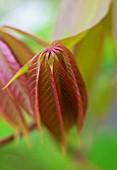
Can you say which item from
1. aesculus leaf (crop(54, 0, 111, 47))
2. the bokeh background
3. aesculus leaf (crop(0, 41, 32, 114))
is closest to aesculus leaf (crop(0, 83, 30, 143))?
aesculus leaf (crop(0, 41, 32, 114))

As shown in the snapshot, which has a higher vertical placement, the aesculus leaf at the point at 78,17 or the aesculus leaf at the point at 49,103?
the aesculus leaf at the point at 78,17

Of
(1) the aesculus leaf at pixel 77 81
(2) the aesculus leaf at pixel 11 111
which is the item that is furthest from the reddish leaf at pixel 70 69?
(2) the aesculus leaf at pixel 11 111

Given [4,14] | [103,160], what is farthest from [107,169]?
[4,14]

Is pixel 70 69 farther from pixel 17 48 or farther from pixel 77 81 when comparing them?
pixel 17 48

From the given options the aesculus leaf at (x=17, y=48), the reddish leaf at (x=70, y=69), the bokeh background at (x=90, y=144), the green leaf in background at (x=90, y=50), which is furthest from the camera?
the bokeh background at (x=90, y=144)

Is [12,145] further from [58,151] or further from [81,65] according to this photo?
[81,65]

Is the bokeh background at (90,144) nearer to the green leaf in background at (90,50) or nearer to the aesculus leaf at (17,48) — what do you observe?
the green leaf in background at (90,50)

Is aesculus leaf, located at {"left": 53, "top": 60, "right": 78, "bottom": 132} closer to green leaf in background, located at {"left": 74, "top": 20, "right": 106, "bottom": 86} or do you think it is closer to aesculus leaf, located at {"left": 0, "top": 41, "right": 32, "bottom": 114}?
aesculus leaf, located at {"left": 0, "top": 41, "right": 32, "bottom": 114}
